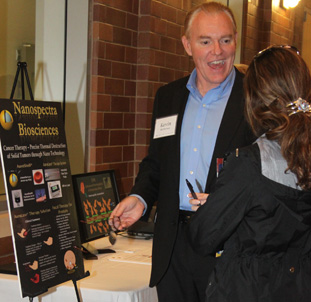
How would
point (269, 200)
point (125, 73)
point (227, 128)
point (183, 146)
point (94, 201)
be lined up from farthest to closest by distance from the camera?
Answer: point (125, 73)
point (94, 201)
point (183, 146)
point (227, 128)
point (269, 200)

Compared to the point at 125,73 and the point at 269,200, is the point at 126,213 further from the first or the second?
the point at 125,73

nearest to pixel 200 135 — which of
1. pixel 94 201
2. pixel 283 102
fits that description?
pixel 283 102

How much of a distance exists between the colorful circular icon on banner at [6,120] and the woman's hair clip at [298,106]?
3.56 feet

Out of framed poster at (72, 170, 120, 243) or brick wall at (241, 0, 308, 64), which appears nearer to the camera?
framed poster at (72, 170, 120, 243)

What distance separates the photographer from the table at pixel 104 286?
2213 mm

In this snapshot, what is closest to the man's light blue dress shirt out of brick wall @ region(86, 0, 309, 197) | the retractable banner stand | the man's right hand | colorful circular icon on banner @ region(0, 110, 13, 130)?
the man's right hand

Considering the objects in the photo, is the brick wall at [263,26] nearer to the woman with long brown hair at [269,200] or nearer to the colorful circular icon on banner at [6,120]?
the colorful circular icon on banner at [6,120]

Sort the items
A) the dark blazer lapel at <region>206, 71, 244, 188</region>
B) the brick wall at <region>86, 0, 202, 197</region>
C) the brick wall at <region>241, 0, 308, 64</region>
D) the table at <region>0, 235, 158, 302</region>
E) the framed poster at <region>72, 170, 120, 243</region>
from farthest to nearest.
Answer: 1. the brick wall at <region>241, 0, 308, 64</region>
2. the brick wall at <region>86, 0, 202, 197</region>
3. the framed poster at <region>72, 170, 120, 243</region>
4. the table at <region>0, 235, 158, 302</region>
5. the dark blazer lapel at <region>206, 71, 244, 188</region>

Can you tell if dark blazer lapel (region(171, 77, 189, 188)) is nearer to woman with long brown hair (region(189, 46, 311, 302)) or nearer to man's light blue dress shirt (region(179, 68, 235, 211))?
man's light blue dress shirt (region(179, 68, 235, 211))

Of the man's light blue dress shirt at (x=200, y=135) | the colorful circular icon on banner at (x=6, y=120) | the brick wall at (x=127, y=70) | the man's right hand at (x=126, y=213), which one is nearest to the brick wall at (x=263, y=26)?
the brick wall at (x=127, y=70)

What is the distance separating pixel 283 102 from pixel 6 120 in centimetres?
108

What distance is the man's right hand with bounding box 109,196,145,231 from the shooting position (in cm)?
209

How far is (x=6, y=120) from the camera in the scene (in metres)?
2.11

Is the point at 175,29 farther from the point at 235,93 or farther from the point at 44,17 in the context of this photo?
the point at 235,93
